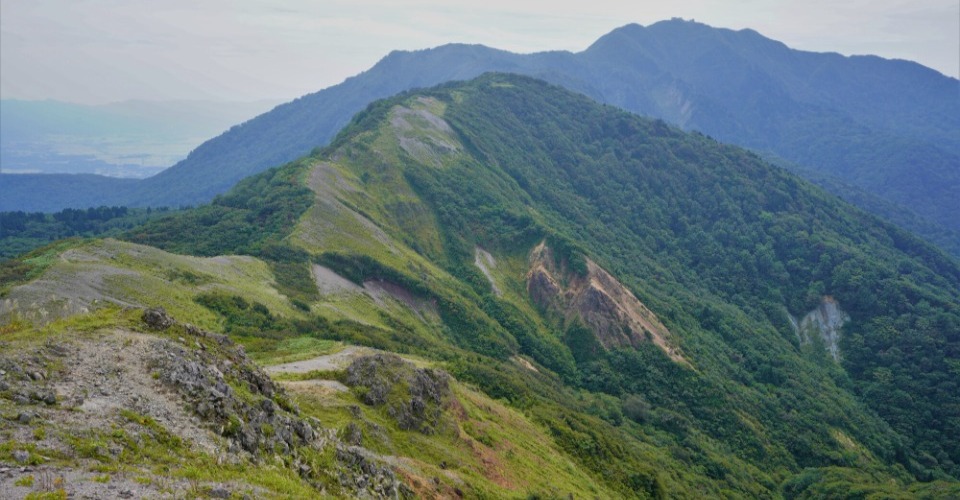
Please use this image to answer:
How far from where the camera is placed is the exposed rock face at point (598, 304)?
120 m

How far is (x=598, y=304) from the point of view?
122625mm

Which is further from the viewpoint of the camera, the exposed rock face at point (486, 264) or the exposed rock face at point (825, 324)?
the exposed rock face at point (825, 324)

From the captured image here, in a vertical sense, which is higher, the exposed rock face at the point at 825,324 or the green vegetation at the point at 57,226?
the green vegetation at the point at 57,226

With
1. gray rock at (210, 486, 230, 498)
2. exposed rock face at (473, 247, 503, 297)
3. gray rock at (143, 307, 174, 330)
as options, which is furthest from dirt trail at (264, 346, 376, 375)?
exposed rock face at (473, 247, 503, 297)

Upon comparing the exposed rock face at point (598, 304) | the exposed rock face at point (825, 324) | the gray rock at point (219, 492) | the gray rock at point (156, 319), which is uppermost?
the gray rock at point (156, 319)

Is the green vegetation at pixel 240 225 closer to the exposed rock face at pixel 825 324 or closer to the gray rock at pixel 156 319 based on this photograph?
the gray rock at pixel 156 319

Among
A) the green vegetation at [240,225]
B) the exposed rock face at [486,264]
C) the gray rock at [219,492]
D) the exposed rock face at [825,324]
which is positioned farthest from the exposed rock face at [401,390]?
the exposed rock face at [825,324]

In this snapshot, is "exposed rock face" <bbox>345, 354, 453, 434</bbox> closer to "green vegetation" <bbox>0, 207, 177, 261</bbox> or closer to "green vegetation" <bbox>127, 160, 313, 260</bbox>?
"green vegetation" <bbox>127, 160, 313, 260</bbox>

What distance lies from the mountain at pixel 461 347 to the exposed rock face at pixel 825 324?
2.40 ft

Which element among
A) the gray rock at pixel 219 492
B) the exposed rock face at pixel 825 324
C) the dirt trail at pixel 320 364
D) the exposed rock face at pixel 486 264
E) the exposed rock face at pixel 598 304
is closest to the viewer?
the gray rock at pixel 219 492

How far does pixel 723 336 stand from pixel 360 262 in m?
91.7

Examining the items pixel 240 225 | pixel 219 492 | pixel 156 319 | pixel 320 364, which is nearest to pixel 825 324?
pixel 240 225

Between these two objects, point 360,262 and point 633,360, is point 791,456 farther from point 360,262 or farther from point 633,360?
point 360,262

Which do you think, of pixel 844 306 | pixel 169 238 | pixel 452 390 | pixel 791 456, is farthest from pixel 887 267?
pixel 169 238
